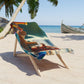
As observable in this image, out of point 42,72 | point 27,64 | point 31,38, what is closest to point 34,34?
point 31,38

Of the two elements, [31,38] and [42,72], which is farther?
[31,38]

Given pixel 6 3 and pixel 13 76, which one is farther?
pixel 6 3

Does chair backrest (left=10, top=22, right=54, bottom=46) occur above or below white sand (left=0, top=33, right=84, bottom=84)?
above

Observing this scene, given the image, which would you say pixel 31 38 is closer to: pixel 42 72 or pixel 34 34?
pixel 34 34

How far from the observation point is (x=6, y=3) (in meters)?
20.4

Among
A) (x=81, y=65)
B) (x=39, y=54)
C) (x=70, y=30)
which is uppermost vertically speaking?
(x=39, y=54)

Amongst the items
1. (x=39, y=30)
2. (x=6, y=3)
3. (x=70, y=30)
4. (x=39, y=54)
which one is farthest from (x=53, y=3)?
(x=39, y=54)

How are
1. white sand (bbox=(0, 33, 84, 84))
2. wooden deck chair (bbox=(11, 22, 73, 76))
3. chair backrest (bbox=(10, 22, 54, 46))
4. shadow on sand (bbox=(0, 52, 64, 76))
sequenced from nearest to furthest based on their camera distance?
white sand (bbox=(0, 33, 84, 84))
shadow on sand (bbox=(0, 52, 64, 76))
wooden deck chair (bbox=(11, 22, 73, 76))
chair backrest (bbox=(10, 22, 54, 46))

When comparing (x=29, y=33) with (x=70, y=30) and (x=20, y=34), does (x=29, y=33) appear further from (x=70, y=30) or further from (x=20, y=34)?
(x=70, y=30)

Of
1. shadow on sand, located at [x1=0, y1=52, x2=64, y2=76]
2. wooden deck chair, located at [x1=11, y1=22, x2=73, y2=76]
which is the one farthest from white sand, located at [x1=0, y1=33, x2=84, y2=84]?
wooden deck chair, located at [x1=11, y1=22, x2=73, y2=76]

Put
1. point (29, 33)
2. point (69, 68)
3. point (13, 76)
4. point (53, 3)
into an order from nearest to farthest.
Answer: point (13, 76)
point (69, 68)
point (29, 33)
point (53, 3)

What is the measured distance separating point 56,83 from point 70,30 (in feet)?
57.1

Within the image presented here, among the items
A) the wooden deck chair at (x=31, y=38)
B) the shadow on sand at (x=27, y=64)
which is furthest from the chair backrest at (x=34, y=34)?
the shadow on sand at (x=27, y=64)

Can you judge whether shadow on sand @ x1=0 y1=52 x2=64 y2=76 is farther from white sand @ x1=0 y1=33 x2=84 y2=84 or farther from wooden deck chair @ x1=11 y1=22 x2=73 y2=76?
wooden deck chair @ x1=11 y1=22 x2=73 y2=76
